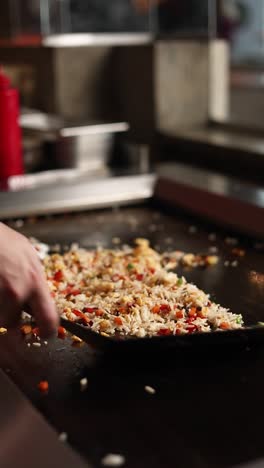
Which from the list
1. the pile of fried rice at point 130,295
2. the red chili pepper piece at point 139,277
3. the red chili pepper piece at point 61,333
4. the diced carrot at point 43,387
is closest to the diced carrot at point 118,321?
the pile of fried rice at point 130,295

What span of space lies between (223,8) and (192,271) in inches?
149

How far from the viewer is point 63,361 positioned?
4.11 ft

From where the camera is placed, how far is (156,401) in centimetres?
110

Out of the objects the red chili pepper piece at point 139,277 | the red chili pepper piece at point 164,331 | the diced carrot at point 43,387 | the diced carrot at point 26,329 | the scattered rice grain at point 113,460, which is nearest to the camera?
the scattered rice grain at point 113,460

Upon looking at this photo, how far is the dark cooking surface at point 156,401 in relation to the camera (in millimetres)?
963

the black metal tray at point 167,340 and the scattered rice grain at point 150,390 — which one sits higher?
the black metal tray at point 167,340

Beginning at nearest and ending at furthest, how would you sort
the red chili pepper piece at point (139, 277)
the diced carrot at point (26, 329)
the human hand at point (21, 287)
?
1. the human hand at point (21, 287)
2. the diced carrot at point (26, 329)
3. the red chili pepper piece at point (139, 277)

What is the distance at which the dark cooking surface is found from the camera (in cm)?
96

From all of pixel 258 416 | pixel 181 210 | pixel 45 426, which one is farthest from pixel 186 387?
pixel 181 210

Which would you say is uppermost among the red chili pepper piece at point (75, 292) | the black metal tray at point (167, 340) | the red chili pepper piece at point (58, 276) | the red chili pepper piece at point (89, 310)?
the black metal tray at point (167, 340)

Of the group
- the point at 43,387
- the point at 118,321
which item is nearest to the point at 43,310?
the point at 43,387

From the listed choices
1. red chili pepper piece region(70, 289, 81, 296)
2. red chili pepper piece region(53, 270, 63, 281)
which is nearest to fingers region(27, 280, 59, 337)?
red chili pepper piece region(70, 289, 81, 296)

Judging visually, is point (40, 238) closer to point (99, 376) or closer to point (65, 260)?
point (65, 260)

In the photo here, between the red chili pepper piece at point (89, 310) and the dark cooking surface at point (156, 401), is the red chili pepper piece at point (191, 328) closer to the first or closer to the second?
the dark cooking surface at point (156, 401)
